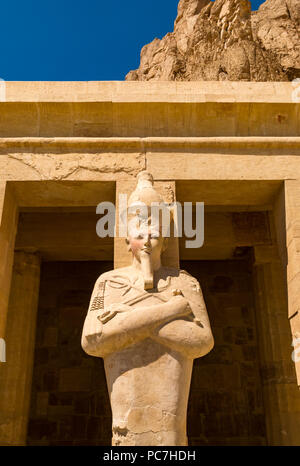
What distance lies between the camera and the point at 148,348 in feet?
11.5

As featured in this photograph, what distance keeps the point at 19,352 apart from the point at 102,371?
1837 millimetres

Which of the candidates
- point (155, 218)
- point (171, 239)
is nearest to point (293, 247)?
point (171, 239)

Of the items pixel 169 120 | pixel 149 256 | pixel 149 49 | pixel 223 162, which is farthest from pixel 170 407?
pixel 149 49

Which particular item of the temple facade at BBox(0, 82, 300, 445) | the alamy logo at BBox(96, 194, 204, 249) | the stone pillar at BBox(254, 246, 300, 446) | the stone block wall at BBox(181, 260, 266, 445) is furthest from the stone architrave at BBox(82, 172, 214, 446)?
the stone block wall at BBox(181, 260, 266, 445)

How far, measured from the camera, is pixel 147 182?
175 inches

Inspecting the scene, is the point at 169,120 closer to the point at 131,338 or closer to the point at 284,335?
the point at 131,338

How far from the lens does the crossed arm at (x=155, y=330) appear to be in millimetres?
3465

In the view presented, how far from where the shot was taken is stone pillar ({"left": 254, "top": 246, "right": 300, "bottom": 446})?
5.96 metres

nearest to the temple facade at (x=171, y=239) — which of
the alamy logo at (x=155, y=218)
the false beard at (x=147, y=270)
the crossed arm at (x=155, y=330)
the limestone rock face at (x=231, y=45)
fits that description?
the alamy logo at (x=155, y=218)

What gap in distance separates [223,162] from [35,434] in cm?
510

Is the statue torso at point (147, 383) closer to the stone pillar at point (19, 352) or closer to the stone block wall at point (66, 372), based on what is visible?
the stone pillar at point (19, 352)
